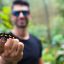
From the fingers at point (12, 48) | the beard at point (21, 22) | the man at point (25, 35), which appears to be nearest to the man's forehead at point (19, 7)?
the man at point (25, 35)

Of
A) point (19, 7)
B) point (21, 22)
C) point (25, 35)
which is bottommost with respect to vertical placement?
point (25, 35)

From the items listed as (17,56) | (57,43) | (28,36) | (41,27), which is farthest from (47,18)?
(17,56)

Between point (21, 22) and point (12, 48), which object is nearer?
point (12, 48)

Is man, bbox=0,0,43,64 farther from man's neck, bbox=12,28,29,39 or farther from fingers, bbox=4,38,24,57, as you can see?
fingers, bbox=4,38,24,57

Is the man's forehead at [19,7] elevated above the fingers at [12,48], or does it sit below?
above

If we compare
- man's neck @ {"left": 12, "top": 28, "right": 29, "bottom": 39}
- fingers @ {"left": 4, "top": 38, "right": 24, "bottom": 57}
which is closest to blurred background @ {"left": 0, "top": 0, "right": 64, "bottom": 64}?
man's neck @ {"left": 12, "top": 28, "right": 29, "bottom": 39}

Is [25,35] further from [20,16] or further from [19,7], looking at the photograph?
[19,7]

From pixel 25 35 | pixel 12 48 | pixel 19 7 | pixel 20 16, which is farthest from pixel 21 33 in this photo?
pixel 12 48

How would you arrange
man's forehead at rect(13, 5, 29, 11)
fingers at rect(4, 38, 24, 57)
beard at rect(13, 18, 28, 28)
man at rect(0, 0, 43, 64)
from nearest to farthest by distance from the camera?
fingers at rect(4, 38, 24, 57) → man at rect(0, 0, 43, 64) → beard at rect(13, 18, 28, 28) → man's forehead at rect(13, 5, 29, 11)

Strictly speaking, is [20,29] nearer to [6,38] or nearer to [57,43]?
[6,38]

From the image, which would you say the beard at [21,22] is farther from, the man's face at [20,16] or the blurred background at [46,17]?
the blurred background at [46,17]
